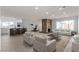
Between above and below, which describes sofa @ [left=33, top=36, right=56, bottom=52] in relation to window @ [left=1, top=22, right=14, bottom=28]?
below

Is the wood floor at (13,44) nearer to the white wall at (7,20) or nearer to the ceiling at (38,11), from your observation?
the white wall at (7,20)

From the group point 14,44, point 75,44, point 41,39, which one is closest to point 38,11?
point 41,39

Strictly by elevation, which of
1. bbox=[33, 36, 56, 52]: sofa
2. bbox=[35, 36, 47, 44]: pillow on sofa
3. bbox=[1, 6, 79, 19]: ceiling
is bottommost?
bbox=[33, 36, 56, 52]: sofa

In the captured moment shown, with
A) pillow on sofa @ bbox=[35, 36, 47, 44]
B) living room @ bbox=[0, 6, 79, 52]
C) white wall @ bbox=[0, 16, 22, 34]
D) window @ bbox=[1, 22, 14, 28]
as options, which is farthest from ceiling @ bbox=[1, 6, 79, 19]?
pillow on sofa @ bbox=[35, 36, 47, 44]

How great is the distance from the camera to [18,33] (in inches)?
97.3

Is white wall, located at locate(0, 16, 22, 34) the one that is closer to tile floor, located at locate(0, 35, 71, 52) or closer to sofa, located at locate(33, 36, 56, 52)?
tile floor, located at locate(0, 35, 71, 52)

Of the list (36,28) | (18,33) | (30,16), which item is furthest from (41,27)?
(18,33)

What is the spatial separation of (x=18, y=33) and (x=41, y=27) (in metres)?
0.68

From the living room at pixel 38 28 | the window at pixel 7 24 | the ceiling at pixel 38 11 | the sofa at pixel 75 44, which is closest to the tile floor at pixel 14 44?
the living room at pixel 38 28

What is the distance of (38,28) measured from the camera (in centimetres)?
253

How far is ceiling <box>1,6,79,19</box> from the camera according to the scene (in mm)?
2313

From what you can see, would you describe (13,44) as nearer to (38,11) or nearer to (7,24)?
(7,24)

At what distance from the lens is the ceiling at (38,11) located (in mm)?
2313
